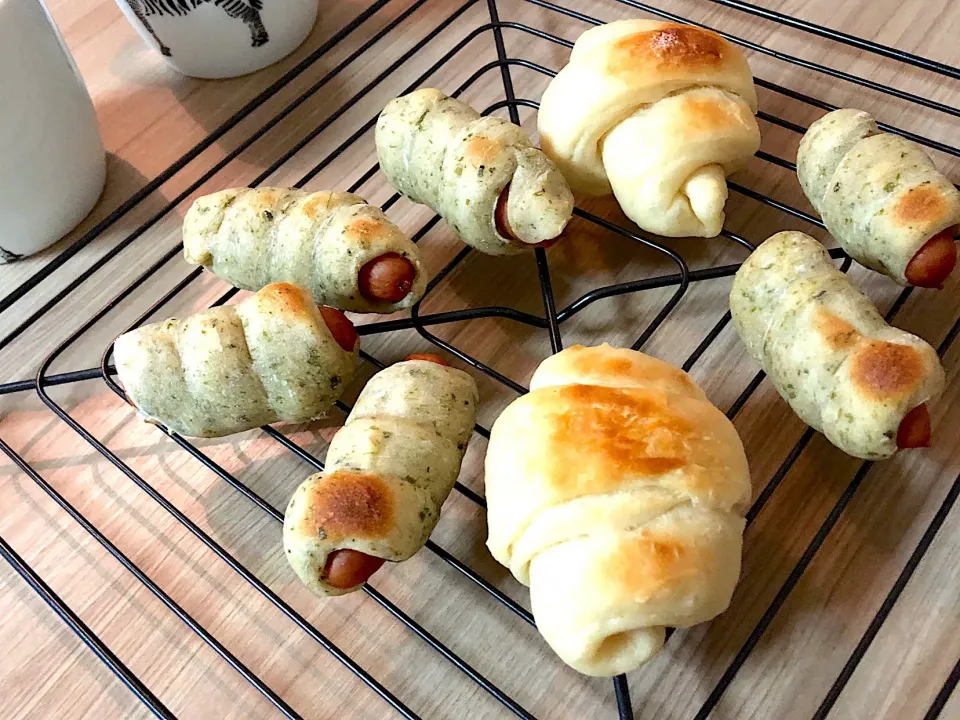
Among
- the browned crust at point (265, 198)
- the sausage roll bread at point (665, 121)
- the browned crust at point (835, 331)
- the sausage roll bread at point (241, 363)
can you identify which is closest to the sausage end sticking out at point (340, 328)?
the sausage roll bread at point (241, 363)

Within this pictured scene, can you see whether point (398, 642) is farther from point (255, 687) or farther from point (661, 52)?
point (661, 52)

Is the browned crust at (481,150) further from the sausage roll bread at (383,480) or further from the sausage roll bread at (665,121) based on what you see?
the sausage roll bread at (383,480)

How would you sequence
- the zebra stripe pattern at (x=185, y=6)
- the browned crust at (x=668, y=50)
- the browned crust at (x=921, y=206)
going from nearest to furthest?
the browned crust at (x=921, y=206), the browned crust at (x=668, y=50), the zebra stripe pattern at (x=185, y=6)

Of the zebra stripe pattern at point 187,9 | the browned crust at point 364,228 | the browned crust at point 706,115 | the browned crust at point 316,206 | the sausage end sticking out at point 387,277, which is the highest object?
the zebra stripe pattern at point 187,9

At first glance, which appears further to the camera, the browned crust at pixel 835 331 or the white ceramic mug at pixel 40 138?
the white ceramic mug at pixel 40 138

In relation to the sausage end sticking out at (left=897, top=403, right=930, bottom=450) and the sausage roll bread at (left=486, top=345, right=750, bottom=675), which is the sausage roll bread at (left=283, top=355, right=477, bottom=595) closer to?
the sausage roll bread at (left=486, top=345, right=750, bottom=675)

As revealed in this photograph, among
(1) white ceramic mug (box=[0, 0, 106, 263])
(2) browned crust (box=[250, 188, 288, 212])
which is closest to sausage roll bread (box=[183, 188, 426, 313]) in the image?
(2) browned crust (box=[250, 188, 288, 212])

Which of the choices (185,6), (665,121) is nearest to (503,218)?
(665,121)
